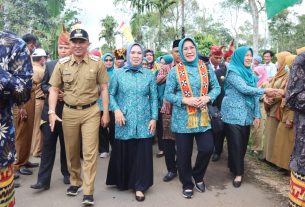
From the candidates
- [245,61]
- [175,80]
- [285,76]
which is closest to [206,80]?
[175,80]

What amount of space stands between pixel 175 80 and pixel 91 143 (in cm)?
126

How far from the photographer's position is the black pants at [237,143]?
4602mm

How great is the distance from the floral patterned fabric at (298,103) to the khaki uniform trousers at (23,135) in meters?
3.80

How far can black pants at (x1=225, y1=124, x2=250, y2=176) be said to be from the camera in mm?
4602

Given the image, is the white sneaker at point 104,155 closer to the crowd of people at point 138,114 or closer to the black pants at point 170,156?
the crowd of people at point 138,114

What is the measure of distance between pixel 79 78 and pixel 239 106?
82.1 inches

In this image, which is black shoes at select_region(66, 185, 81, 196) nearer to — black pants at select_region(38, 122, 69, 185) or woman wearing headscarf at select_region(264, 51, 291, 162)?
black pants at select_region(38, 122, 69, 185)

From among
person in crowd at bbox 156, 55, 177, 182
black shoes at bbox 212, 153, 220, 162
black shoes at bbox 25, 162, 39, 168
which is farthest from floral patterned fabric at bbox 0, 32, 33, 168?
black shoes at bbox 212, 153, 220, 162

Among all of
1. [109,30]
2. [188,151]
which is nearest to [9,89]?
[188,151]

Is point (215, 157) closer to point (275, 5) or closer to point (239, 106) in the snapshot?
point (239, 106)

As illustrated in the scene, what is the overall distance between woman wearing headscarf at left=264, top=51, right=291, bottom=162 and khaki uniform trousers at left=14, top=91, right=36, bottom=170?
360cm

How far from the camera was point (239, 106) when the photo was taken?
4.56 metres

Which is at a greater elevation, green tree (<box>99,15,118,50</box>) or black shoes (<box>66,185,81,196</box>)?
green tree (<box>99,15,118,50</box>)

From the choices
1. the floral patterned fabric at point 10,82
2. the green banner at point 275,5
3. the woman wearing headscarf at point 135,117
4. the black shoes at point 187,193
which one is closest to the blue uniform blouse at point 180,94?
the woman wearing headscarf at point 135,117
